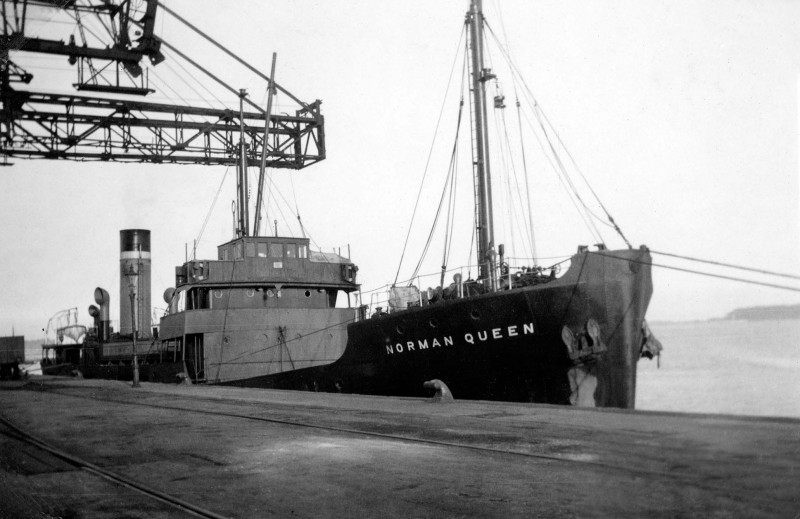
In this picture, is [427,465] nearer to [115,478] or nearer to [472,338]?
[115,478]

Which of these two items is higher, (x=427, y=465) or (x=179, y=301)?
(x=179, y=301)

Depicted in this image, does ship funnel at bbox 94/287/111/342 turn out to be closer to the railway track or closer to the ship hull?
the ship hull

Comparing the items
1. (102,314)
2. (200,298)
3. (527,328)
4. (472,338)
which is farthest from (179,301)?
(102,314)

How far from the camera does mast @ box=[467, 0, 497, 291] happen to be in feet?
58.4

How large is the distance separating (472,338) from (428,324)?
1.32m

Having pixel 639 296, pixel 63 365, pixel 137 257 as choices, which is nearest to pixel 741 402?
pixel 639 296

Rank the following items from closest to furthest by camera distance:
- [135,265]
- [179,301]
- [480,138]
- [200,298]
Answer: [480,138] → [200,298] → [179,301] → [135,265]

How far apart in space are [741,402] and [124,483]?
5459 millimetres

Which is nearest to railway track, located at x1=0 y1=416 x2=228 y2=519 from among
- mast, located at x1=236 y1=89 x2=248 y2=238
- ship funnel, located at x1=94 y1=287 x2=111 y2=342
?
mast, located at x1=236 y1=89 x2=248 y2=238

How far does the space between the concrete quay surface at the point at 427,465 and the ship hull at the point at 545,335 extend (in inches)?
108

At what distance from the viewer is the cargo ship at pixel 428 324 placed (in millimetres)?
13773

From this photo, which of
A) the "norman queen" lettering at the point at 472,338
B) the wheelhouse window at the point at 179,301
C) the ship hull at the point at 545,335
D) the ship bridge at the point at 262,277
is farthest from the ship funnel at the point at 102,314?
the ship hull at the point at 545,335

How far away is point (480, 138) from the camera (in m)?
18.2

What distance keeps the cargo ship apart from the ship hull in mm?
23
